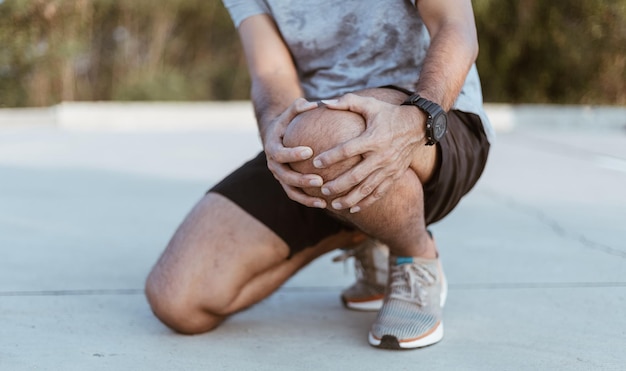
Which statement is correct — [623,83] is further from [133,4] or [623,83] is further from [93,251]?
[93,251]

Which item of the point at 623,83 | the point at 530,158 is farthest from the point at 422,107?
the point at 623,83

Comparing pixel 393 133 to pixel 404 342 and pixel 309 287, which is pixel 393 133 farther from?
pixel 309 287

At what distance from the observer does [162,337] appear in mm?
1850

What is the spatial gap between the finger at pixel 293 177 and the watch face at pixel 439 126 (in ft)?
0.78

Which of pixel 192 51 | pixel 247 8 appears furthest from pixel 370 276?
pixel 192 51

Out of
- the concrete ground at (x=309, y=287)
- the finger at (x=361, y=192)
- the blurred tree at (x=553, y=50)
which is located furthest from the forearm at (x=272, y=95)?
Answer: the blurred tree at (x=553, y=50)

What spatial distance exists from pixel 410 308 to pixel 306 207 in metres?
0.31

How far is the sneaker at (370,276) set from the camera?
6.72 ft

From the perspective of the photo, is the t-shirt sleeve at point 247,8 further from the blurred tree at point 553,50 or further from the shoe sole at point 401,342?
the blurred tree at point 553,50

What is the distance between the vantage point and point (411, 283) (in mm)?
1815

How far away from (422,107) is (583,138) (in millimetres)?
6080

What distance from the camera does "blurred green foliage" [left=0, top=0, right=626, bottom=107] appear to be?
998 centimetres

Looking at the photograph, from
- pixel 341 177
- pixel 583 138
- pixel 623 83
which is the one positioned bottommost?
pixel 623 83

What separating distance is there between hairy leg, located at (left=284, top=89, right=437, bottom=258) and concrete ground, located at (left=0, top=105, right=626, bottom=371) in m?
0.22
